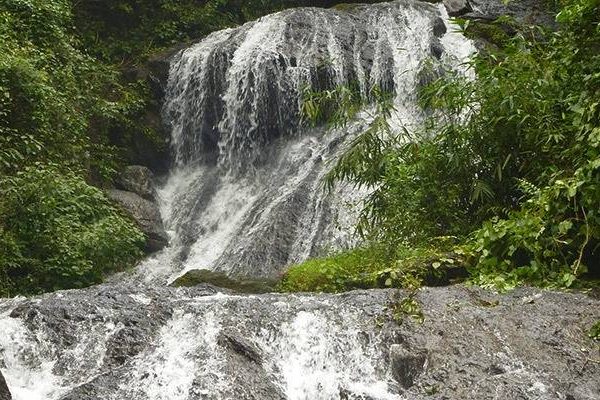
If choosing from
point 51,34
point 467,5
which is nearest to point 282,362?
point 51,34

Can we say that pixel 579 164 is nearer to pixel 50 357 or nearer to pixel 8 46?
pixel 50 357

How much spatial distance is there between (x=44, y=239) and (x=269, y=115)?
251 inches

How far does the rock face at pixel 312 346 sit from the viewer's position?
14.5 ft

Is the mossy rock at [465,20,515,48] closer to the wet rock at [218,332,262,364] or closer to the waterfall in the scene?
the waterfall

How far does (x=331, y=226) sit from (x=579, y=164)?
17.4 ft

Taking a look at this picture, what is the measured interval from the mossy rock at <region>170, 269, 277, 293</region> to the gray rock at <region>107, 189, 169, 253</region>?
453cm

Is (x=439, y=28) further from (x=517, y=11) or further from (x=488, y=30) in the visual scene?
(x=517, y=11)

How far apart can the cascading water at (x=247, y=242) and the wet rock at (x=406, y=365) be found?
79mm

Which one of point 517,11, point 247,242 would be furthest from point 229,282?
point 517,11

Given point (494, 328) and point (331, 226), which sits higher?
point (494, 328)

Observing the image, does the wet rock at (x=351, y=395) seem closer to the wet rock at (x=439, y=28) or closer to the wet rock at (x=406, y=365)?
the wet rock at (x=406, y=365)

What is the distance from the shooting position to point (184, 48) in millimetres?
16031

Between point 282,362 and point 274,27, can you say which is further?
point 274,27

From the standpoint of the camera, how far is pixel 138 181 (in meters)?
13.9
